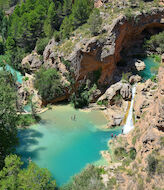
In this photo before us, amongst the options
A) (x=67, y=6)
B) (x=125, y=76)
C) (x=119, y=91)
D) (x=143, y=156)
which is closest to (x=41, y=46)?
(x=67, y=6)

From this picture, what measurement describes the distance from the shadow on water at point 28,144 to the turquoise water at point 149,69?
24.0 metres

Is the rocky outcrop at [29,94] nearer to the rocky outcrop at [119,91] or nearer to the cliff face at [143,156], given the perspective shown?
the rocky outcrop at [119,91]

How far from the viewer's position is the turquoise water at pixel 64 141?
85.3 feet

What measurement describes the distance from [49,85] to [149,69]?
21.3 metres

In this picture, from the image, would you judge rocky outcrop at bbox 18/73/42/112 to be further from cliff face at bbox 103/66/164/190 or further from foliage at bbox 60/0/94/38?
cliff face at bbox 103/66/164/190

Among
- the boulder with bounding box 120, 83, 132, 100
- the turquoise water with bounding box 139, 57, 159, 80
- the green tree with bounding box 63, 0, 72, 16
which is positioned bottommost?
the boulder with bounding box 120, 83, 132, 100

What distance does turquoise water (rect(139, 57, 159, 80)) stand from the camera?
142ft

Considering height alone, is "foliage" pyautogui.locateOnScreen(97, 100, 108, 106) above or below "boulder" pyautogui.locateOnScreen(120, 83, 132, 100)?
below

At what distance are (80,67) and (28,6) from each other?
29292 mm

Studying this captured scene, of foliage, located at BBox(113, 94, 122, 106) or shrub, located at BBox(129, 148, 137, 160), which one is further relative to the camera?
foliage, located at BBox(113, 94, 122, 106)

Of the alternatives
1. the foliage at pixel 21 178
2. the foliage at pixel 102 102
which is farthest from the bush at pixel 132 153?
the foliage at pixel 102 102

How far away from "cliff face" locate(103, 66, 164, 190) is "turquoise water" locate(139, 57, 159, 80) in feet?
55.1

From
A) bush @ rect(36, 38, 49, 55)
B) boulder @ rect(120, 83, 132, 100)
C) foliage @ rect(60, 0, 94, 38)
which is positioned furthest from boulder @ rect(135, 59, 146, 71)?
bush @ rect(36, 38, 49, 55)

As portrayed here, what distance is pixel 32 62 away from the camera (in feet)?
151
